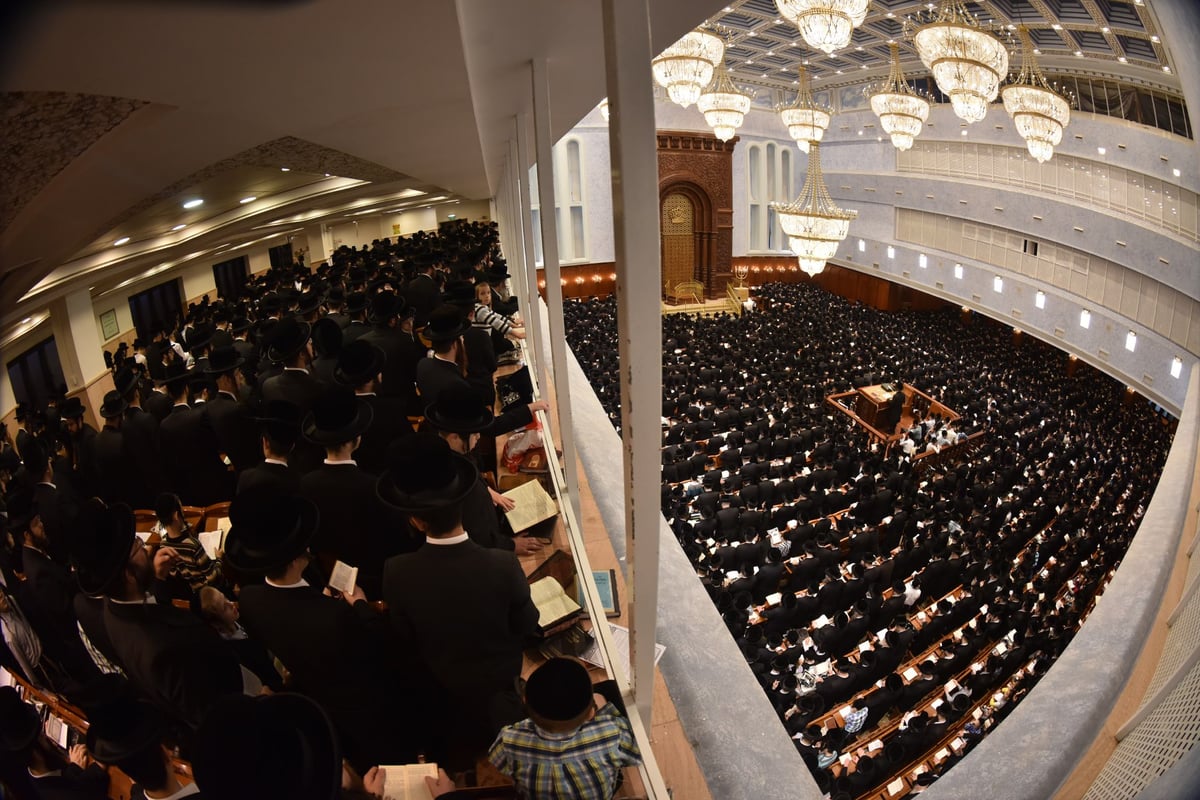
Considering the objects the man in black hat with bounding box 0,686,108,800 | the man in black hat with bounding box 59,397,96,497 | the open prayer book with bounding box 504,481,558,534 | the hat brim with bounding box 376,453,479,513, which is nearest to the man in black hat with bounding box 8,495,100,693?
the man in black hat with bounding box 0,686,108,800

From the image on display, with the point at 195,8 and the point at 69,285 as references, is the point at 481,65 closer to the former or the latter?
the point at 195,8

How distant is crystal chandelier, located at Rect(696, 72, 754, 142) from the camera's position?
55.8 ft

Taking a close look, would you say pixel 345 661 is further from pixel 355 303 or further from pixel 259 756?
pixel 355 303

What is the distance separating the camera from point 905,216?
2431 centimetres

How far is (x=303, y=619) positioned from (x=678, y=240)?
89.3ft

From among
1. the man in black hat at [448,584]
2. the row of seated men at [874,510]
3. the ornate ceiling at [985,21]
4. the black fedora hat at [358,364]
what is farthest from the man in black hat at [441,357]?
the ornate ceiling at [985,21]

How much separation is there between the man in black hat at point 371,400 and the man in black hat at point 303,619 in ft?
4.42

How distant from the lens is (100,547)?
2.43 meters

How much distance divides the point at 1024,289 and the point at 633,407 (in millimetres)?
21930

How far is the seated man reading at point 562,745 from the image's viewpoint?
1922mm

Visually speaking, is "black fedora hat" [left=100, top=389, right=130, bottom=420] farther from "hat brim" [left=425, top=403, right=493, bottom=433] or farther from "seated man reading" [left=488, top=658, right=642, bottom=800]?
"seated man reading" [left=488, top=658, right=642, bottom=800]

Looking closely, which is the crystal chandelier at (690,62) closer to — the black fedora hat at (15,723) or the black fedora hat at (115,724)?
the black fedora hat at (115,724)

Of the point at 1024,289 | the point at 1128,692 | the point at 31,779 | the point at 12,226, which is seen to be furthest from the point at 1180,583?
the point at 1024,289

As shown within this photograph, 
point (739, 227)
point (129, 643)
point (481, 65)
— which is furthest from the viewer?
point (739, 227)
